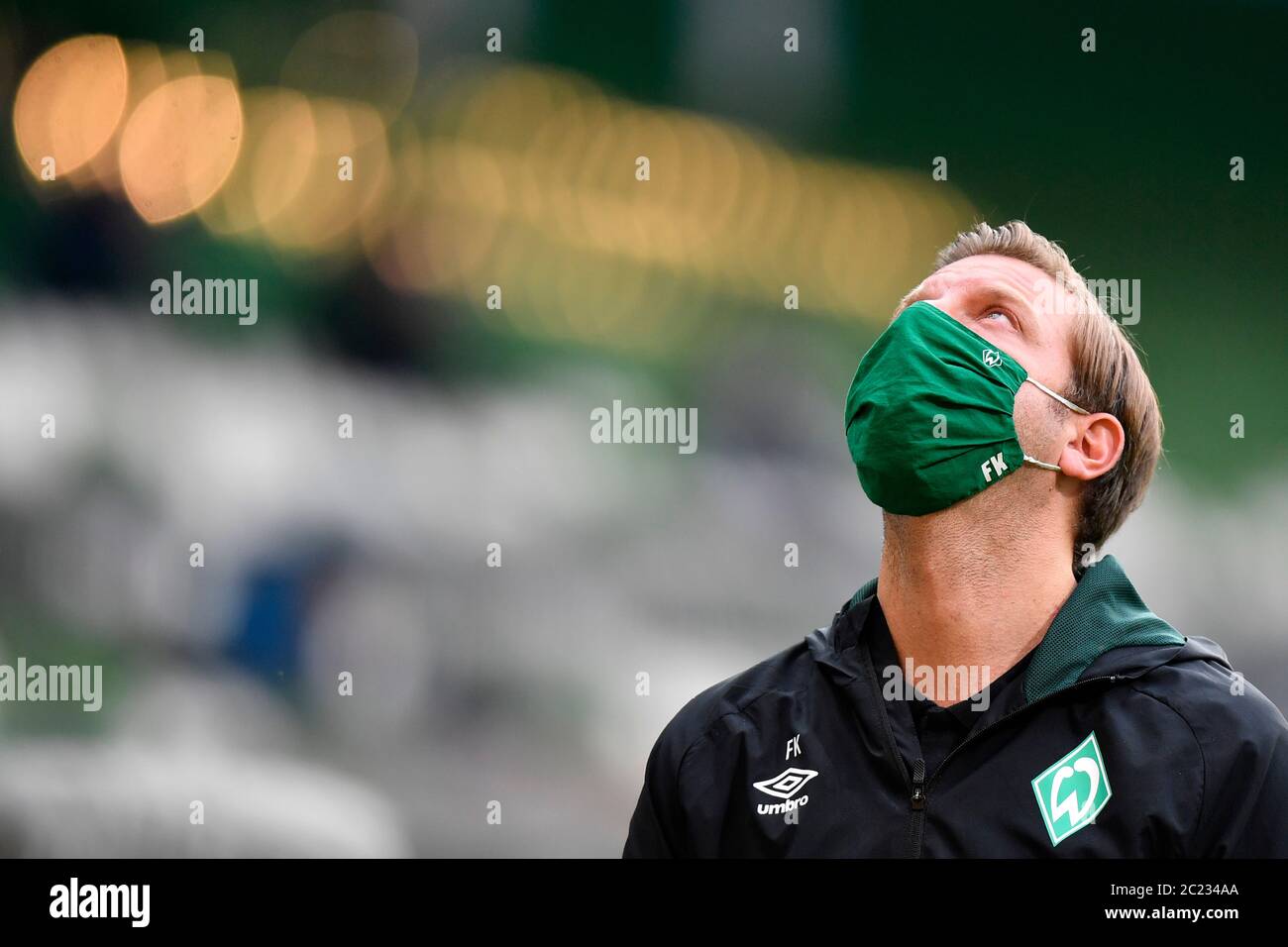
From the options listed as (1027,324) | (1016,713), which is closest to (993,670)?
(1016,713)

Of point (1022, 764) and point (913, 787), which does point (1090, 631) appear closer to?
point (1022, 764)

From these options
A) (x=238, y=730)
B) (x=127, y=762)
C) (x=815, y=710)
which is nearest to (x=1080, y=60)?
(x=815, y=710)

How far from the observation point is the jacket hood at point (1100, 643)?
2.04 metres

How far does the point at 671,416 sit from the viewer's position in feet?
13.4

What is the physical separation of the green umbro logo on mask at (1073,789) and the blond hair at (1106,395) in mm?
473

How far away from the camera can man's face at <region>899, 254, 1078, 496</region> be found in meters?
2.32

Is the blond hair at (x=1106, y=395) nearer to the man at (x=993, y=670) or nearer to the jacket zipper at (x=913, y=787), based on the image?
the man at (x=993, y=670)

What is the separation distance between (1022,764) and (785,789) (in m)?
0.39

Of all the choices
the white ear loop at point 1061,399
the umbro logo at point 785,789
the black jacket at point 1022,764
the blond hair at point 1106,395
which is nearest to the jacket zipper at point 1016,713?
the black jacket at point 1022,764

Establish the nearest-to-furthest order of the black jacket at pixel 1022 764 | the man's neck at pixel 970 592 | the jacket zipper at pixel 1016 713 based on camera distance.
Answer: the black jacket at pixel 1022 764 < the jacket zipper at pixel 1016 713 < the man's neck at pixel 970 592

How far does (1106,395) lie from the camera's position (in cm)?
237

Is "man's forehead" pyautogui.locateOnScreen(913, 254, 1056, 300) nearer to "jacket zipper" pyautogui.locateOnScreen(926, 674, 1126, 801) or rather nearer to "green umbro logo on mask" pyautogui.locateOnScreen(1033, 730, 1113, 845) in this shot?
"jacket zipper" pyautogui.locateOnScreen(926, 674, 1126, 801)

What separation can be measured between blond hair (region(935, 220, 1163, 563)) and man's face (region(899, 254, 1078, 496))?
0.9 inches

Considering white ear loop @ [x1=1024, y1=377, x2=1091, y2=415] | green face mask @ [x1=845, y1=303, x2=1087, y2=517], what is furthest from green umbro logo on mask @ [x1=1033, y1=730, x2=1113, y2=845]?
white ear loop @ [x1=1024, y1=377, x2=1091, y2=415]
